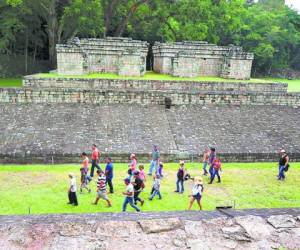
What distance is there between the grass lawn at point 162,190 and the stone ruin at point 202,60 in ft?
32.1

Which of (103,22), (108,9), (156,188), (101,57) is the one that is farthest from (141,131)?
(108,9)

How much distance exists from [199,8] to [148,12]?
189 inches

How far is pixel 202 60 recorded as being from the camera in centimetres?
2156

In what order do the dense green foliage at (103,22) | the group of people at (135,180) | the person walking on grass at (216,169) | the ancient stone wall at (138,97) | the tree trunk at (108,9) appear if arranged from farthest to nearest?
the tree trunk at (108,9) < the dense green foliage at (103,22) < the ancient stone wall at (138,97) < the person walking on grass at (216,169) < the group of people at (135,180)

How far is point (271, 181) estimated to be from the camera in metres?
10.9

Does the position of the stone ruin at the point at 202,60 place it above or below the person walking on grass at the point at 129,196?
above

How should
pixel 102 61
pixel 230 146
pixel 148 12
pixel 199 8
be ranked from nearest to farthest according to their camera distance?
1. pixel 230 146
2. pixel 102 61
3. pixel 199 8
4. pixel 148 12

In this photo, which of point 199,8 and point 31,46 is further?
point 31,46

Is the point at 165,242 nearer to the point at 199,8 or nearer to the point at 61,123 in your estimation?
the point at 61,123

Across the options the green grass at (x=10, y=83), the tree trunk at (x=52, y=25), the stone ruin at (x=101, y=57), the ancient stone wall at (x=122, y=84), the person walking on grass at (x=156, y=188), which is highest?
the tree trunk at (x=52, y=25)

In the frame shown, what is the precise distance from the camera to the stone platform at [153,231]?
4035mm

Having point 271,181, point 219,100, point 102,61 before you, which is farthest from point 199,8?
point 271,181

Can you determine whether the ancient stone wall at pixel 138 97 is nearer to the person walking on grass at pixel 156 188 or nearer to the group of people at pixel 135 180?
the group of people at pixel 135 180

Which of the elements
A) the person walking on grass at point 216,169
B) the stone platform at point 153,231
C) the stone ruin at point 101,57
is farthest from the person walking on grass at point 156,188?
the stone ruin at point 101,57
